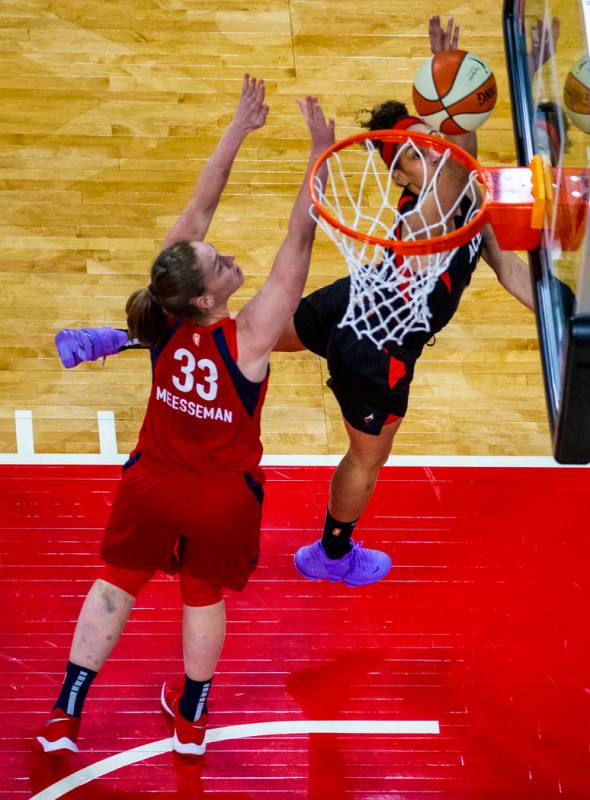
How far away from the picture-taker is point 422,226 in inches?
153

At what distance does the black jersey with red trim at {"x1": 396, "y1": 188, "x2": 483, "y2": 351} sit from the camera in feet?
12.9

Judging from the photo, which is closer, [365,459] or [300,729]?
[300,729]

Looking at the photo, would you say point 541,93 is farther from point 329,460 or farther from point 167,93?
point 167,93

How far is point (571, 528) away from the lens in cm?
476

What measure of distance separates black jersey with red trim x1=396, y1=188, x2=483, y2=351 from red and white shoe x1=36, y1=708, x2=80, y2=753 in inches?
66.0

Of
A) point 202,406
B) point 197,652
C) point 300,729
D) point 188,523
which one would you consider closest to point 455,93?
point 202,406

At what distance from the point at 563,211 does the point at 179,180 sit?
10.5 feet

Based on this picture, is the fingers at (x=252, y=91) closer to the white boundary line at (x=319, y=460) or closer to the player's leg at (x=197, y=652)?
the player's leg at (x=197, y=652)

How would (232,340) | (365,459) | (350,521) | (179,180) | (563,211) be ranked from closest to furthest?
(563,211) < (232,340) < (365,459) < (350,521) < (179,180)

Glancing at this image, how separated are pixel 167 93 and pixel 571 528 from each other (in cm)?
326

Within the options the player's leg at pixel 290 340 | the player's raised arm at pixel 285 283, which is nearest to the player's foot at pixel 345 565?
the player's leg at pixel 290 340

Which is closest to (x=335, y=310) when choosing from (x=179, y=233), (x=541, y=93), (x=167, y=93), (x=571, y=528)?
(x=179, y=233)

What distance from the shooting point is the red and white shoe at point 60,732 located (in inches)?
154

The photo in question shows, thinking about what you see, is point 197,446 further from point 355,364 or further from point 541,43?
point 541,43
